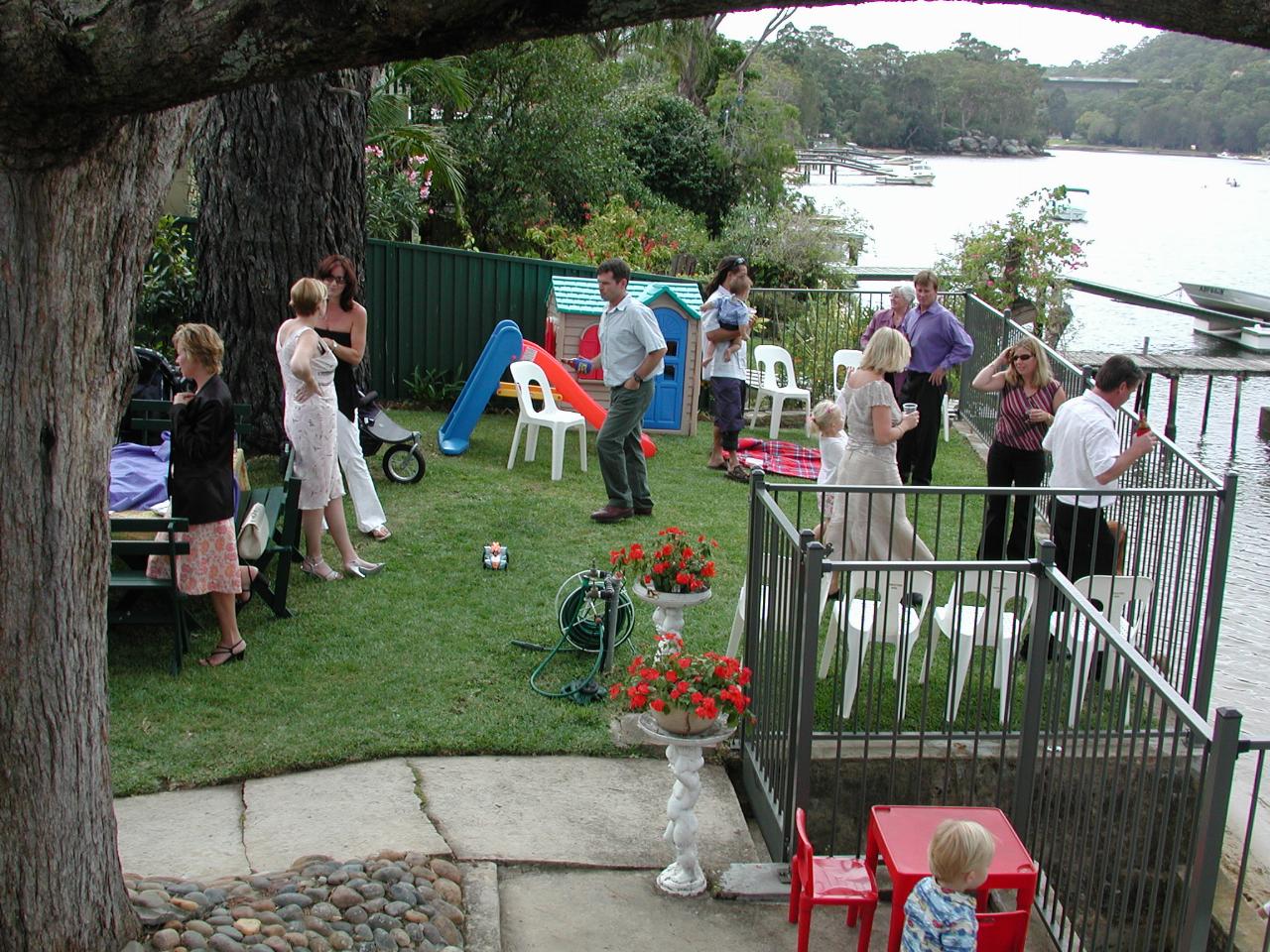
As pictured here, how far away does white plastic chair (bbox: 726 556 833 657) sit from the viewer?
18.1 feet

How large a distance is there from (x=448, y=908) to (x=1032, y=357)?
5.43 m

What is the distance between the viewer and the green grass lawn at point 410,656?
6137mm

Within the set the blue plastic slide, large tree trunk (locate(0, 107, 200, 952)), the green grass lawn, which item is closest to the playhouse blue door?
the blue plastic slide

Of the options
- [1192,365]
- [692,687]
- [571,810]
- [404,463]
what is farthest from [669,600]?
[1192,365]

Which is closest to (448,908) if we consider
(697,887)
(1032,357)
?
(697,887)

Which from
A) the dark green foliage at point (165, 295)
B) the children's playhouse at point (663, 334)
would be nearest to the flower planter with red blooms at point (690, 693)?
the children's playhouse at point (663, 334)

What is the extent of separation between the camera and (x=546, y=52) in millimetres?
19500

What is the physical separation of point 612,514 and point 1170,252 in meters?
58.3

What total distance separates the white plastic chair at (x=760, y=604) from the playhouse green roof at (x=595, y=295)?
18.1ft

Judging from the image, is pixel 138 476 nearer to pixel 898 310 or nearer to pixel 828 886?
pixel 828 886

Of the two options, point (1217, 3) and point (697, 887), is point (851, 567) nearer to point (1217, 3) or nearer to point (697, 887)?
point (697, 887)

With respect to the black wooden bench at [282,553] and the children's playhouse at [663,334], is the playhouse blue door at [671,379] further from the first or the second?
the black wooden bench at [282,553]

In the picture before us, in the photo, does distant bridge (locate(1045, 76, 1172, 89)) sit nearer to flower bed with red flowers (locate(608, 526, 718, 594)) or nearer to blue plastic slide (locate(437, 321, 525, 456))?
blue plastic slide (locate(437, 321, 525, 456))

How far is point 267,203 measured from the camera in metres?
10.7
